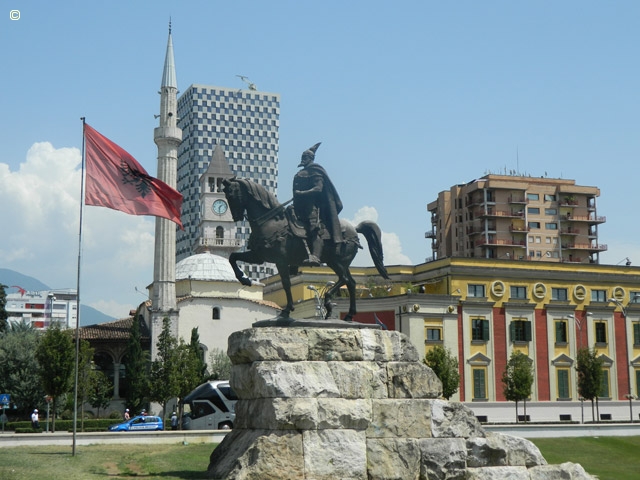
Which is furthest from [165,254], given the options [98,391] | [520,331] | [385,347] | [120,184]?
[385,347]

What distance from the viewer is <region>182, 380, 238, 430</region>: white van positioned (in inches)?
1912

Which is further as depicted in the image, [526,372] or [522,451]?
[526,372]

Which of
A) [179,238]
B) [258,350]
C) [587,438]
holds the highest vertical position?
[179,238]

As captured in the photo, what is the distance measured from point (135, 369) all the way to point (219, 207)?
112ft

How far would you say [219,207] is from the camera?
96.9 m

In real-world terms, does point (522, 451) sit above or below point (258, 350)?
below

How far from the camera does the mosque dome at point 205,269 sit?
74688 mm

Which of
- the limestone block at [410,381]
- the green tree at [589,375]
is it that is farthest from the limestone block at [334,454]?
the green tree at [589,375]

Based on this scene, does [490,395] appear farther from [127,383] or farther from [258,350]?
[258,350]

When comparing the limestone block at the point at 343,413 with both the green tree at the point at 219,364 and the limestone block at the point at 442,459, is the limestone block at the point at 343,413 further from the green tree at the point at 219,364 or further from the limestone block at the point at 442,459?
the green tree at the point at 219,364

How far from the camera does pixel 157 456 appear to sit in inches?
918

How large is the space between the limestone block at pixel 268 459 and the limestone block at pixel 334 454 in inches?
7.7

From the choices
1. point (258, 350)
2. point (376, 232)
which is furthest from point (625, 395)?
point (258, 350)

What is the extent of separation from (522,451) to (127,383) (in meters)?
54.6
